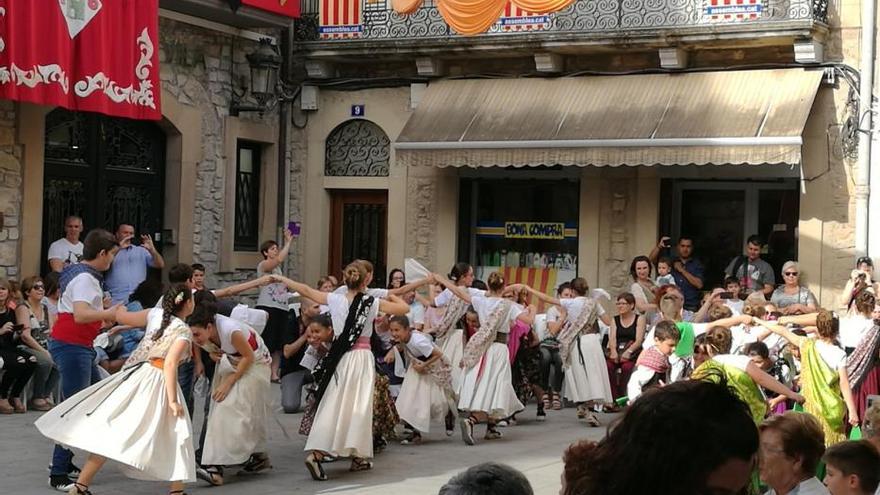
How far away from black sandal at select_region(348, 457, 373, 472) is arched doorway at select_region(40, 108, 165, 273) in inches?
294

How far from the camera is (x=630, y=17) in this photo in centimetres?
1908

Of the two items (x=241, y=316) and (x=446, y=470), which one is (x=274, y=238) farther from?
(x=446, y=470)

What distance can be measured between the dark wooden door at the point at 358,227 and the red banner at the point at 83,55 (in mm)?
4582

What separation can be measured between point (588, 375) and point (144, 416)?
6.73 meters

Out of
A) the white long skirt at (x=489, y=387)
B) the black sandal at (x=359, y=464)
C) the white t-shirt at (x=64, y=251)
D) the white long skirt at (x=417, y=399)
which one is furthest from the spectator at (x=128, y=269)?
the black sandal at (x=359, y=464)

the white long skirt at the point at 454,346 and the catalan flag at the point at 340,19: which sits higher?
the catalan flag at the point at 340,19

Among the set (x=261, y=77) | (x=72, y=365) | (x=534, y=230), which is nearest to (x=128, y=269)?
(x=261, y=77)

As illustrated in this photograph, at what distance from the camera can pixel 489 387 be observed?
13.4m

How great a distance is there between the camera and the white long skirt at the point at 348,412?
35.8 ft

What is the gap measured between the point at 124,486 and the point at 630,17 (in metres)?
11.1

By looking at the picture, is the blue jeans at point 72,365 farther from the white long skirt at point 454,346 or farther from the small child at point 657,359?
the white long skirt at point 454,346

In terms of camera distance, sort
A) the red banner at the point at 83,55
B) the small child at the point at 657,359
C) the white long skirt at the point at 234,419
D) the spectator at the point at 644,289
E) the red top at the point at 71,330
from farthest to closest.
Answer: the spectator at the point at 644,289, the red banner at the point at 83,55, the small child at the point at 657,359, the white long skirt at the point at 234,419, the red top at the point at 71,330

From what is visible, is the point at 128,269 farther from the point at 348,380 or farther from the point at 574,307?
the point at 348,380

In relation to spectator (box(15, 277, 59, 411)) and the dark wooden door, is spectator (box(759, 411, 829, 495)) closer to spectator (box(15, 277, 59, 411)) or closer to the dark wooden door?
spectator (box(15, 277, 59, 411))
